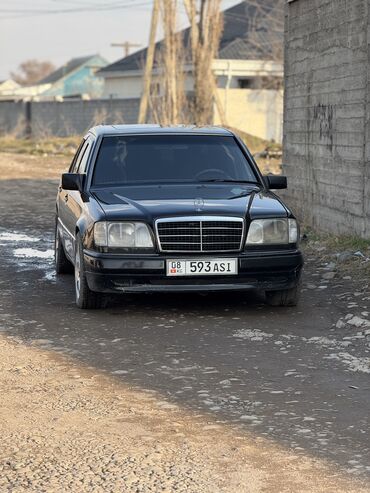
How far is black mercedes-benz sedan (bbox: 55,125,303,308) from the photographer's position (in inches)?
356

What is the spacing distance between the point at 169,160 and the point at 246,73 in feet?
129

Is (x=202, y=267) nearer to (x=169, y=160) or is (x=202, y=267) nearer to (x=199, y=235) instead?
(x=199, y=235)

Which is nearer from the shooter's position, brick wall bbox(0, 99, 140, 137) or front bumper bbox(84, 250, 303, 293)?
front bumper bbox(84, 250, 303, 293)

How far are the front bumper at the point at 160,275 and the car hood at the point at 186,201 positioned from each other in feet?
1.13

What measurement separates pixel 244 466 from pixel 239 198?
447 cm

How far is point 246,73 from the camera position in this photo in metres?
49.0

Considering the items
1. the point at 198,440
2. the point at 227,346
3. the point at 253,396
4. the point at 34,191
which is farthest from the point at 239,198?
the point at 34,191

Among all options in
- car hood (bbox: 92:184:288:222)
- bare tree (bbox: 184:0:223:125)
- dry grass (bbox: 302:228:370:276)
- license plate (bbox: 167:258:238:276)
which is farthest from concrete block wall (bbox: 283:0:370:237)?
bare tree (bbox: 184:0:223:125)

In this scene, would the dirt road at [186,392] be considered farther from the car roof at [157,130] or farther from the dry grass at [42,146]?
the dry grass at [42,146]

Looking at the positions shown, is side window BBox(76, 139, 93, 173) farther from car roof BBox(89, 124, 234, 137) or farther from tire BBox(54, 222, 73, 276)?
tire BBox(54, 222, 73, 276)

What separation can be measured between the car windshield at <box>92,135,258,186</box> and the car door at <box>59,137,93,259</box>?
0.31m

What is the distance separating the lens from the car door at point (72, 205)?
1031 cm

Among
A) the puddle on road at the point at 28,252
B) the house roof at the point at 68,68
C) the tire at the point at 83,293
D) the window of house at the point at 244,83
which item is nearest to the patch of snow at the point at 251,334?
the tire at the point at 83,293

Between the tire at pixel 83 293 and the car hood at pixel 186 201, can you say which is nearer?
the car hood at pixel 186 201
